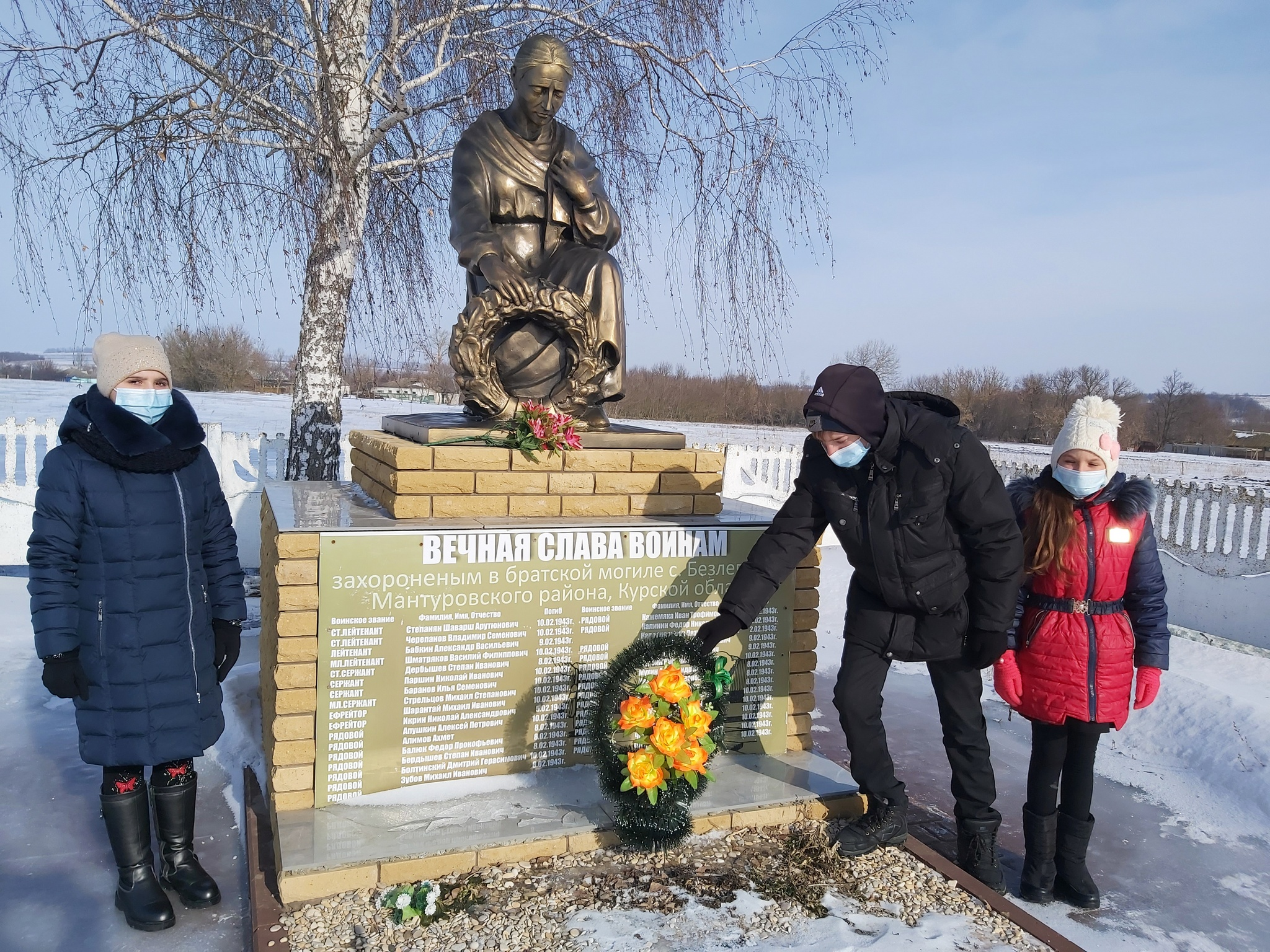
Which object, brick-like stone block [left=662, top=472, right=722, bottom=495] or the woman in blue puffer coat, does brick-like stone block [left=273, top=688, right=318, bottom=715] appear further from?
brick-like stone block [left=662, top=472, right=722, bottom=495]

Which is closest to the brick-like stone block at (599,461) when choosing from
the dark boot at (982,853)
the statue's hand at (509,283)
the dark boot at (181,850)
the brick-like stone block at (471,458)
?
the brick-like stone block at (471,458)

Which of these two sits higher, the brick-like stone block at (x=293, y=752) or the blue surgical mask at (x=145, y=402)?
the blue surgical mask at (x=145, y=402)

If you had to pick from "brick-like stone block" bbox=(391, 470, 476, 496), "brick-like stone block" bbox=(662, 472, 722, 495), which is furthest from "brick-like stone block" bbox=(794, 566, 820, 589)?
"brick-like stone block" bbox=(391, 470, 476, 496)

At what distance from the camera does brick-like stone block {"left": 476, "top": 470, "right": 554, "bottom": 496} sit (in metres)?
3.50

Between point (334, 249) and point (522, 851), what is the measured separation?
489 centimetres

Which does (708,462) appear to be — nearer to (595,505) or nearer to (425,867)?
(595,505)

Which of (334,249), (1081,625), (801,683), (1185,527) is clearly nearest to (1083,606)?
(1081,625)

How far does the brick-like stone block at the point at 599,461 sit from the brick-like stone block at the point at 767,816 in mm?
1486

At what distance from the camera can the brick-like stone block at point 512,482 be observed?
350 centimetres

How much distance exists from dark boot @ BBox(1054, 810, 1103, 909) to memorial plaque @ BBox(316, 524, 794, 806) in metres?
1.27

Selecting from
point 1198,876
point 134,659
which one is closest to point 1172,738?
point 1198,876

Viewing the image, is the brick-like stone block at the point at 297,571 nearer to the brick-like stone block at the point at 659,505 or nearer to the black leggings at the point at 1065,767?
the brick-like stone block at the point at 659,505

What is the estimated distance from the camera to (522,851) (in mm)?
2881

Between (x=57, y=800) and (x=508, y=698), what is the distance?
1.88m
